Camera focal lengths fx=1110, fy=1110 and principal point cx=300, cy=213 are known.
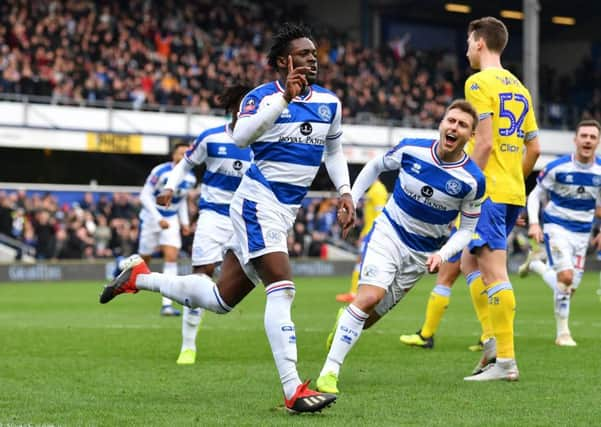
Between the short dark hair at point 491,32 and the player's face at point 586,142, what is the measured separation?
315 cm

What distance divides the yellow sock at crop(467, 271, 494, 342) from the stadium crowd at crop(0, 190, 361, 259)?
17.8 metres

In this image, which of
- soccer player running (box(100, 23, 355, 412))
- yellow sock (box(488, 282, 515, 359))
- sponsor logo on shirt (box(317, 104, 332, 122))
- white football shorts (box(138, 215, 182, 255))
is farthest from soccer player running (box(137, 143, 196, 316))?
sponsor logo on shirt (box(317, 104, 332, 122))

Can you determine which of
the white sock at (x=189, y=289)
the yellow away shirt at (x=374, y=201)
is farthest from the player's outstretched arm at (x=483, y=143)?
the yellow away shirt at (x=374, y=201)

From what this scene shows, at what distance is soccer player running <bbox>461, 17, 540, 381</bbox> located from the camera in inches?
322

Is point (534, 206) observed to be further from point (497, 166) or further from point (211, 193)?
point (211, 193)

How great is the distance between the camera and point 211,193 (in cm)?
1016

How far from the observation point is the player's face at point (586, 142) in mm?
11336

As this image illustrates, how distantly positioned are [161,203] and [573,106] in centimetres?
4328

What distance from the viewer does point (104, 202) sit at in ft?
93.9

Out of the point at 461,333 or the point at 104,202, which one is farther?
the point at 104,202

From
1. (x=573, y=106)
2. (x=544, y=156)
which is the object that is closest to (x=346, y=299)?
(x=544, y=156)

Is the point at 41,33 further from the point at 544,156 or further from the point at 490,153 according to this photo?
the point at 490,153

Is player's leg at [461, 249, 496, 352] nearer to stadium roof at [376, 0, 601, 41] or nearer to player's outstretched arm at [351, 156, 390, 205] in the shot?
player's outstretched arm at [351, 156, 390, 205]

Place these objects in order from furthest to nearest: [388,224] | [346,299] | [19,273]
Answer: [19,273] < [346,299] < [388,224]
